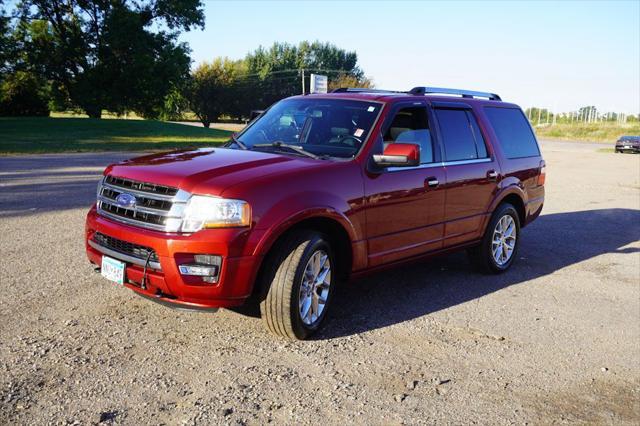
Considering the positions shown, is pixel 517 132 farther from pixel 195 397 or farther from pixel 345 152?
pixel 195 397

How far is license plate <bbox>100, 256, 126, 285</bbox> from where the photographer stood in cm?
421

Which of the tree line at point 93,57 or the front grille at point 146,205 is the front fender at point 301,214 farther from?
the tree line at point 93,57

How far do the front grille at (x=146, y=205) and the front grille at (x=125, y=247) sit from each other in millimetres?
155

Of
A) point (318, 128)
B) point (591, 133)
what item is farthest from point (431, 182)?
point (591, 133)

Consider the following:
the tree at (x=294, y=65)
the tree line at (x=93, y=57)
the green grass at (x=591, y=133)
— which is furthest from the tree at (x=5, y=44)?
the green grass at (x=591, y=133)

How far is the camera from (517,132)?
7223mm

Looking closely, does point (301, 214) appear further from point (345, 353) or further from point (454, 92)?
point (454, 92)

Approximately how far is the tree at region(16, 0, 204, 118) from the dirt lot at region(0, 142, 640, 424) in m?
37.3

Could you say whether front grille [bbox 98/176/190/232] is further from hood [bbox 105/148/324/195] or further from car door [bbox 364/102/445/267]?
car door [bbox 364/102/445/267]

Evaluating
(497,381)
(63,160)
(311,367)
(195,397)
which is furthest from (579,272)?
(63,160)

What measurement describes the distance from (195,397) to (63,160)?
15647 millimetres

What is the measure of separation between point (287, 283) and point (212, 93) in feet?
224

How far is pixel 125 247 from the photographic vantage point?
4.25m

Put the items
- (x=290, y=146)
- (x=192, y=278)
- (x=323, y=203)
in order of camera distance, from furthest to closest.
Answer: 1. (x=290, y=146)
2. (x=323, y=203)
3. (x=192, y=278)
